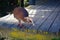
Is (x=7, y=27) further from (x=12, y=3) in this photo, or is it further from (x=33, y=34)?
(x=12, y=3)

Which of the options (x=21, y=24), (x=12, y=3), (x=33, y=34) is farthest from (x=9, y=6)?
(x=33, y=34)

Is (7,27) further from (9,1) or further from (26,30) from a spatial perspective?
(9,1)

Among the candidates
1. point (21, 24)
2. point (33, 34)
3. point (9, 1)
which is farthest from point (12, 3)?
point (33, 34)

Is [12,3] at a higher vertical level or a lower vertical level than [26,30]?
lower

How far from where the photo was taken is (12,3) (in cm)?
1092

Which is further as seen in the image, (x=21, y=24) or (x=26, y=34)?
(x=21, y=24)

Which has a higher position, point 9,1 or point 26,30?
point 26,30

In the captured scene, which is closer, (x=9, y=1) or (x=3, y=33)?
(x=3, y=33)

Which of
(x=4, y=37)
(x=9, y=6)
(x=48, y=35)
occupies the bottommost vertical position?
(x=9, y=6)

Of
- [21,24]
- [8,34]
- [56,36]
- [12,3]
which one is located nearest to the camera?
[56,36]

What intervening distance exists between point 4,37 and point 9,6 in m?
6.95

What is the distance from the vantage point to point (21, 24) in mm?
4219

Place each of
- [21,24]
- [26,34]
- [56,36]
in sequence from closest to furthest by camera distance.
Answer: [56,36] < [26,34] < [21,24]

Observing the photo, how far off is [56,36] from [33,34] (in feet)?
1.11
